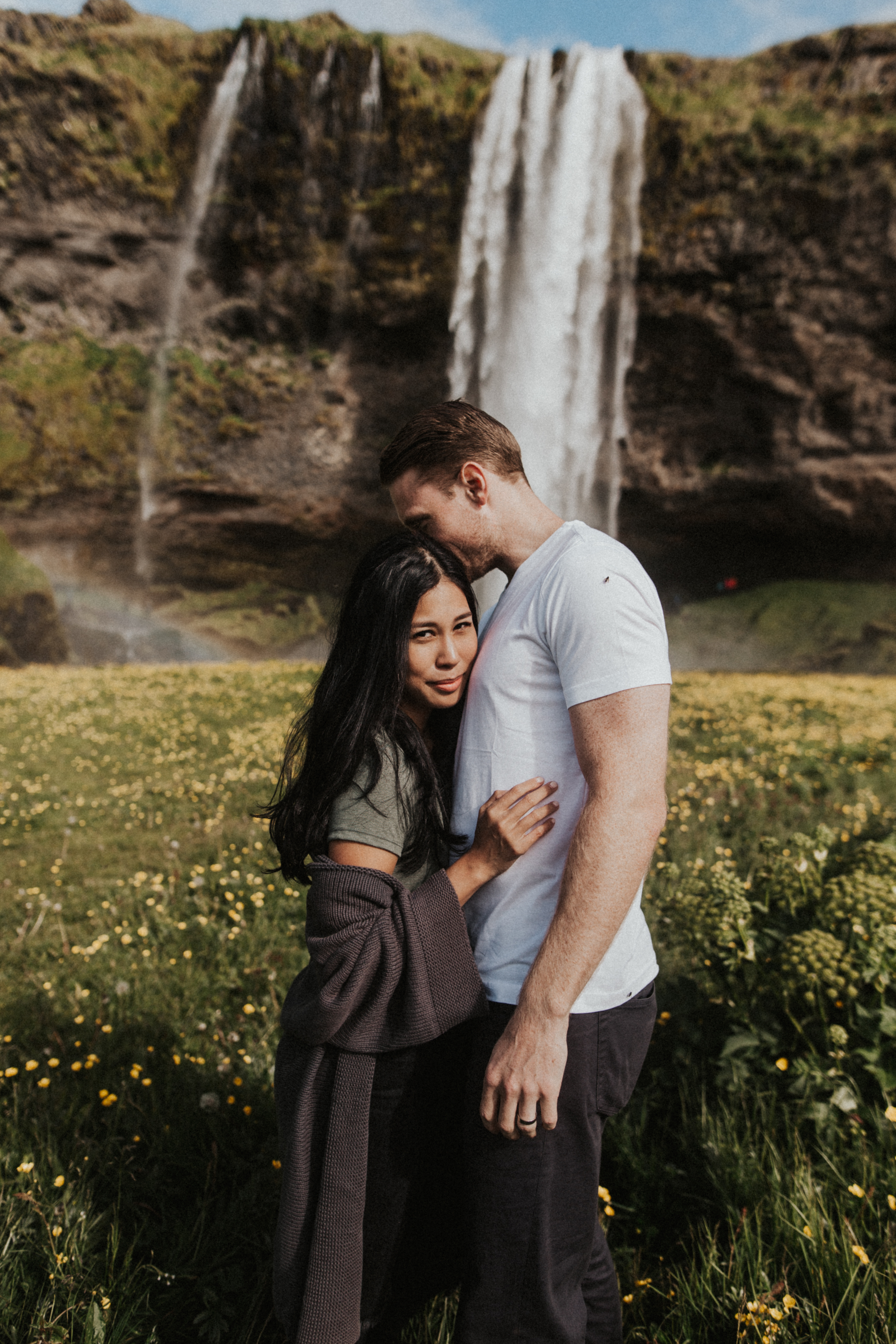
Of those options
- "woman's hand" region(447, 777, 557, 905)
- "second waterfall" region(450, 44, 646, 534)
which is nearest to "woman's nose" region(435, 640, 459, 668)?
"woman's hand" region(447, 777, 557, 905)

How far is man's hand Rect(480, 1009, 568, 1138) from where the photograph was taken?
62.3 inches

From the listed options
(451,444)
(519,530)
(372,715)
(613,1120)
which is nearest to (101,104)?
(451,444)

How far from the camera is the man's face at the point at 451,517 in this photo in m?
2.03

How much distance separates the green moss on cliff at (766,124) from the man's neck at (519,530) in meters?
22.5

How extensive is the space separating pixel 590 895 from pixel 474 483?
41.7 inches

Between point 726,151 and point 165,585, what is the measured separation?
66.5ft

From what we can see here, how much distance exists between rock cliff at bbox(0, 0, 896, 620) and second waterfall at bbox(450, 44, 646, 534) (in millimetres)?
684

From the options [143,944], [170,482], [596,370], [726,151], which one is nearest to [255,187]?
[170,482]

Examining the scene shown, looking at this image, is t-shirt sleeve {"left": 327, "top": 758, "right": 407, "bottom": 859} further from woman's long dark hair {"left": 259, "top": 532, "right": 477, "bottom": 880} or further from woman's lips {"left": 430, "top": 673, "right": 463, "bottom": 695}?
woman's lips {"left": 430, "top": 673, "right": 463, "bottom": 695}

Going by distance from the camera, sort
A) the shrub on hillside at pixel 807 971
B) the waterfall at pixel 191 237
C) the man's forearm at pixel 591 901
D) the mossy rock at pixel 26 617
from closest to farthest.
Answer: the man's forearm at pixel 591 901, the shrub on hillside at pixel 807 971, the mossy rock at pixel 26 617, the waterfall at pixel 191 237

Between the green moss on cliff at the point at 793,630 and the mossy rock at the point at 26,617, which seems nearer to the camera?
the mossy rock at the point at 26,617

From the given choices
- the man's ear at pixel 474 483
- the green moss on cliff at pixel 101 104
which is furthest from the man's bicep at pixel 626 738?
the green moss on cliff at pixel 101 104

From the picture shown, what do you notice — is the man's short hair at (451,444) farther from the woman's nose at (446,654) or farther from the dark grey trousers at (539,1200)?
the dark grey trousers at (539,1200)

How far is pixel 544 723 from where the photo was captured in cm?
181
